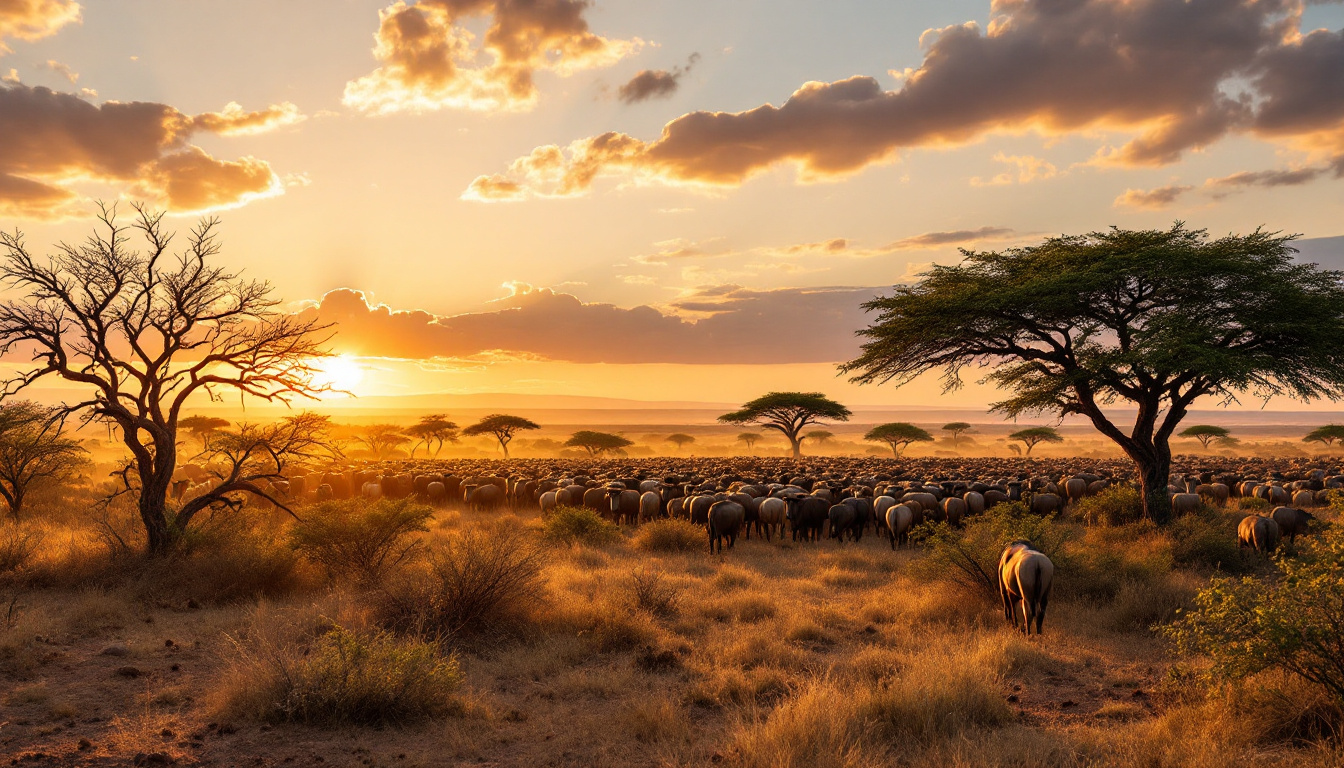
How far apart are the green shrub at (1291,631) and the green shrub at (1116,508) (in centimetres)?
1452

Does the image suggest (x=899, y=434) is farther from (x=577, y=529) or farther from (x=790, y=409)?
(x=577, y=529)

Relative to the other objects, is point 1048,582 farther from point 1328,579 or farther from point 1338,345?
point 1338,345

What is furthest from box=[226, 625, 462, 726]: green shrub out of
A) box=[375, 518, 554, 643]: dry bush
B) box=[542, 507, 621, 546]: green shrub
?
box=[542, 507, 621, 546]: green shrub

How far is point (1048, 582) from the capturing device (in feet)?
35.2

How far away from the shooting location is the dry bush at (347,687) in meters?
7.71

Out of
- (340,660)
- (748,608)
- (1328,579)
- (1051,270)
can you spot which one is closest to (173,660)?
(340,660)

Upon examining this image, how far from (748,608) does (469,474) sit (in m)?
27.3

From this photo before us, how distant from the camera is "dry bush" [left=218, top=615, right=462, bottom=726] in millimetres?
7715

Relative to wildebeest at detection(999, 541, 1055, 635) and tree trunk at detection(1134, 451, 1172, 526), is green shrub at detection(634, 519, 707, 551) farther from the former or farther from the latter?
tree trunk at detection(1134, 451, 1172, 526)

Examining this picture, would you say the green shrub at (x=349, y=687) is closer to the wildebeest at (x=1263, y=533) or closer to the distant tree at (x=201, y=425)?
the wildebeest at (x=1263, y=533)

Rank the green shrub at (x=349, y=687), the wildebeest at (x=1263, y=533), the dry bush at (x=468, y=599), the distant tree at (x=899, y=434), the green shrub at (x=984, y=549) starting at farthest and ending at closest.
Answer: the distant tree at (x=899, y=434), the wildebeest at (x=1263, y=533), the green shrub at (x=984, y=549), the dry bush at (x=468, y=599), the green shrub at (x=349, y=687)

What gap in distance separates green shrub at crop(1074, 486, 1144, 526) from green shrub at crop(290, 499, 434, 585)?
19914 mm

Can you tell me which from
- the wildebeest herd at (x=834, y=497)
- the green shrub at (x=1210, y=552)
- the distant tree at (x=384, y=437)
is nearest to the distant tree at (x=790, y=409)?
the wildebeest herd at (x=834, y=497)

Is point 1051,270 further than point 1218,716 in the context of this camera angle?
Yes
